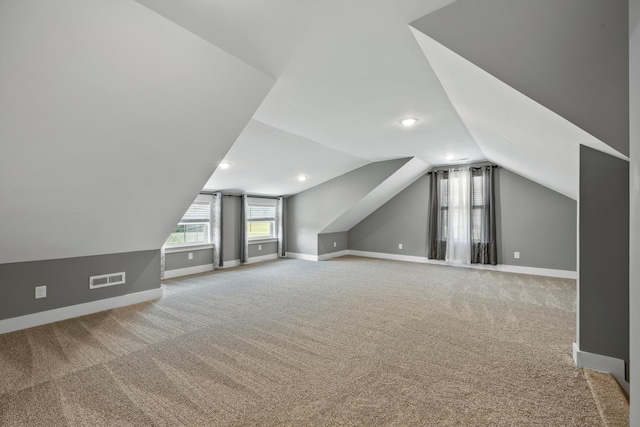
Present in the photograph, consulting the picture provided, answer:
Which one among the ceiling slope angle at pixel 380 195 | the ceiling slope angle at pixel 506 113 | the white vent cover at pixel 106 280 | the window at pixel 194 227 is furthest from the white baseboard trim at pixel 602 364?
the window at pixel 194 227

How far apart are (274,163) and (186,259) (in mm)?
2630

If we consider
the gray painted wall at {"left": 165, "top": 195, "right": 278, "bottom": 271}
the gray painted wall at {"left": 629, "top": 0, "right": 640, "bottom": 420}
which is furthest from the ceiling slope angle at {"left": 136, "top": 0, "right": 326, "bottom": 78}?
the gray painted wall at {"left": 165, "top": 195, "right": 278, "bottom": 271}

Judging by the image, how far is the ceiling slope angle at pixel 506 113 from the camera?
1.79 meters

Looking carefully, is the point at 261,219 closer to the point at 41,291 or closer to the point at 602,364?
the point at 41,291

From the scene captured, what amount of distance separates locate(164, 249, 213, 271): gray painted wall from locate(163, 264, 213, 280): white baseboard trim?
0.05 m

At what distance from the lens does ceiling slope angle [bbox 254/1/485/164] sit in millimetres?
1716

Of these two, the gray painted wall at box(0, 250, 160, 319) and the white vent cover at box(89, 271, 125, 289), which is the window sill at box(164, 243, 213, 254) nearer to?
the gray painted wall at box(0, 250, 160, 319)

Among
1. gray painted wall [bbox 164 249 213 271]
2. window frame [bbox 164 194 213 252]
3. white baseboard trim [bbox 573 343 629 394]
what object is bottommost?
white baseboard trim [bbox 573 343 629 394]

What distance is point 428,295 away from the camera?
14.1 ft

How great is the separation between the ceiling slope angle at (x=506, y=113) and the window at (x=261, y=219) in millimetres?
5212

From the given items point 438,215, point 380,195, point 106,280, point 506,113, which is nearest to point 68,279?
point 106,280

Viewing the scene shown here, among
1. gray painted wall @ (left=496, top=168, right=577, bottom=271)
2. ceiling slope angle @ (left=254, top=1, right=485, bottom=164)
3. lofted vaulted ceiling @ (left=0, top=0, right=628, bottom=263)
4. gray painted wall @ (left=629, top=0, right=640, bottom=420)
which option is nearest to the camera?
gray painted wall @ (left=629, top=0, right=640, bottom=420)

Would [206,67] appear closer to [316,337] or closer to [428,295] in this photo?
[316,337]

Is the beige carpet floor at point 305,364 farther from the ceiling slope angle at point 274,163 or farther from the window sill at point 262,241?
the window sill at point 262,241
